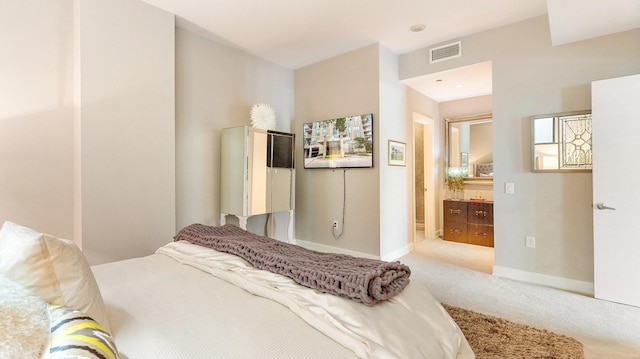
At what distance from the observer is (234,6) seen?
9.48ft

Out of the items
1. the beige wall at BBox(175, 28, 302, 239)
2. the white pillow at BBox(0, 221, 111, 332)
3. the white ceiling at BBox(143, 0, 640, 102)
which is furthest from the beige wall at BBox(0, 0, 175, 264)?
the white pillow at BBox(0, 221, 111, 332)

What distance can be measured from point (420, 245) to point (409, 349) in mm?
4063

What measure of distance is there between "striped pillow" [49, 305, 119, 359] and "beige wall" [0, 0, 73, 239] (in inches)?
88.8

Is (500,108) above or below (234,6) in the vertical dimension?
below

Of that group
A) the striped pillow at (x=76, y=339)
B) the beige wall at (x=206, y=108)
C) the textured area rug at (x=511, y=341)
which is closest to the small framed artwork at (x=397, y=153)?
the beige wall at (x=206, y=108)

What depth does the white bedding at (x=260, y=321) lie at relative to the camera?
2.92 ft

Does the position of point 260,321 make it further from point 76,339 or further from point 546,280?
point 546,280

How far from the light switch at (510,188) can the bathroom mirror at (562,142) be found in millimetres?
251

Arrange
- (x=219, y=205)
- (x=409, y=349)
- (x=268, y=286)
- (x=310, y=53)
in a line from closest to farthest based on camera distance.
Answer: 1. (x=409, y=349)
2. (x=268, y=286)
3. (x=219, y=205)
4. (x=310, y=53)

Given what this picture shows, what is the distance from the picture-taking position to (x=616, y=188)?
2594 millimetres

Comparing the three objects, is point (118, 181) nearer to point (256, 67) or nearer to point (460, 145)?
point (256, 67)

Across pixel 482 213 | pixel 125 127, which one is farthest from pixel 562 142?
pixel 125 127

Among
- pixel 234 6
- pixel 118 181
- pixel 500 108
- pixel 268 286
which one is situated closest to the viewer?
pixel 268 286

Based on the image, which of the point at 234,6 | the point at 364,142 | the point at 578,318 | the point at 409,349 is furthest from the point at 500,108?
the point at 409,349
